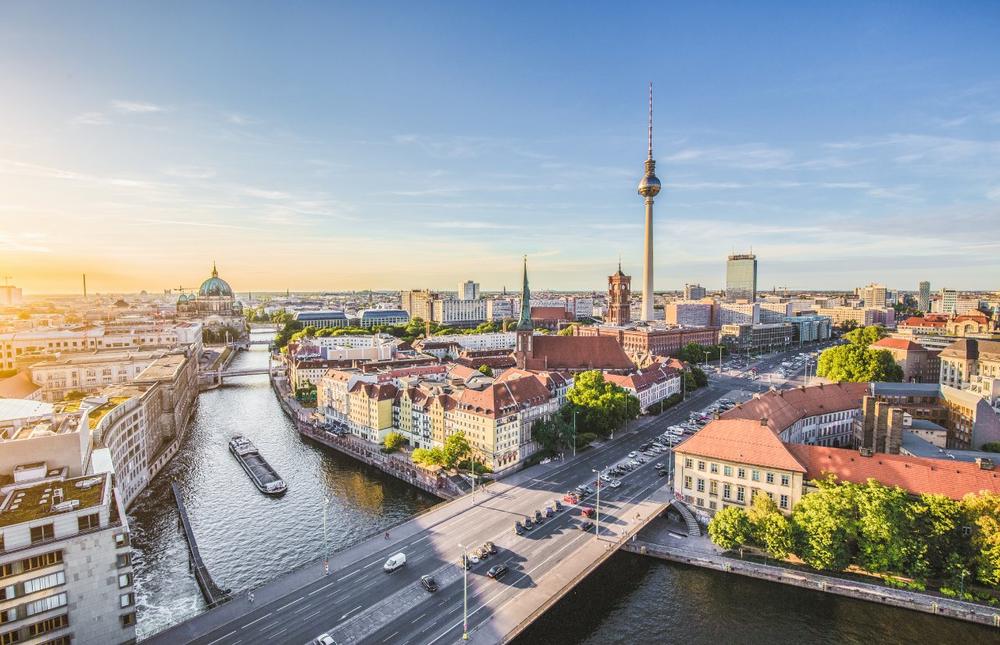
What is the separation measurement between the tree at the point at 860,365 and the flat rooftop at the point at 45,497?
111 meters

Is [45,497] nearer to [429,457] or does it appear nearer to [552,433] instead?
[429,457]

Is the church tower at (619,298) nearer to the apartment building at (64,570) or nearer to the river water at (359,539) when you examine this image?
the river water at (359,539)

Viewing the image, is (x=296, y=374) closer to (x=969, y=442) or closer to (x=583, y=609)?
(x=583, y=609)

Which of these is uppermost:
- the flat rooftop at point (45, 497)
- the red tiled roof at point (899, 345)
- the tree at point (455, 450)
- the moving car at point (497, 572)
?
the red tiled roof at point (899, 345)

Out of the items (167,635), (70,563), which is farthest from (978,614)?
(70,563)

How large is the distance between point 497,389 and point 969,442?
210 feet

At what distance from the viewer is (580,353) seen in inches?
4813

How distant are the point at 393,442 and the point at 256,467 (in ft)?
62.1

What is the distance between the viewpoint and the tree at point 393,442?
7794cm

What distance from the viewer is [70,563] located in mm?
32312

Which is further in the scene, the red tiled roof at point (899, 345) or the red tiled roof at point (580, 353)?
the red tiled roof at point (580, 353)

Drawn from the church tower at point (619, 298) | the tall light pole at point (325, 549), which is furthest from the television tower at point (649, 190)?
the tall light pole at point (325, 549)

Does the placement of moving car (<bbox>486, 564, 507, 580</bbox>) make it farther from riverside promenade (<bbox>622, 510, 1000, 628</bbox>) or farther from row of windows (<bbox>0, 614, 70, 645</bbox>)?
row of windows (<bbox>0, 614, 70, 645</bbox>)

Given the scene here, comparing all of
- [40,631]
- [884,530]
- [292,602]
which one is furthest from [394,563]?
[884,530]
